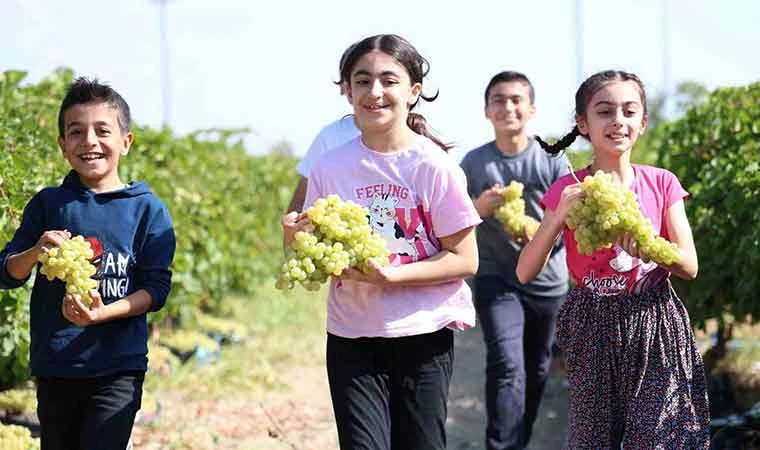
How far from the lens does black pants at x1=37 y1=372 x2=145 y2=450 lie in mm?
3230

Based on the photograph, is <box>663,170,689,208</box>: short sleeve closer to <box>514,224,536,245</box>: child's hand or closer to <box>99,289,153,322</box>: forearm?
<box>514,224,536,245</box>: child's hand

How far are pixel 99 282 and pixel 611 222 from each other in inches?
62.4

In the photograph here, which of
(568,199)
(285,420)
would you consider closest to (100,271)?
(568,199)

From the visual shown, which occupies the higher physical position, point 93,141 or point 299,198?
point 93,141

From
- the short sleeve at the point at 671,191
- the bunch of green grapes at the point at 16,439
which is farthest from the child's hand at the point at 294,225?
the bunch of green grapes at the point at 16,439

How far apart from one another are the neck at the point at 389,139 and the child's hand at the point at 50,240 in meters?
0.98

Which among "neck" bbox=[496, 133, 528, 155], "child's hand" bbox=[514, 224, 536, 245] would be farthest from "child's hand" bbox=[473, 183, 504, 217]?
"neck" bbox=[496, 133, 528, 155]

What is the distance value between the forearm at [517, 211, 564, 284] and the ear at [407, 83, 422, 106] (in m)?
0.58

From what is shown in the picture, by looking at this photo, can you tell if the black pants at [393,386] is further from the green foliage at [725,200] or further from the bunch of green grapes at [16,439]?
the green foliage at [725,200]

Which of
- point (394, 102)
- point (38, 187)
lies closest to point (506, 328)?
point (394, 102)

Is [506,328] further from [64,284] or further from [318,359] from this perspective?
[318,359]

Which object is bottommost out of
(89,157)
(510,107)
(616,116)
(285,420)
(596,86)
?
(285,420)

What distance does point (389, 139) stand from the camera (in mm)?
3340

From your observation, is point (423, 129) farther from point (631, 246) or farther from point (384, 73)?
point (631, 246)
